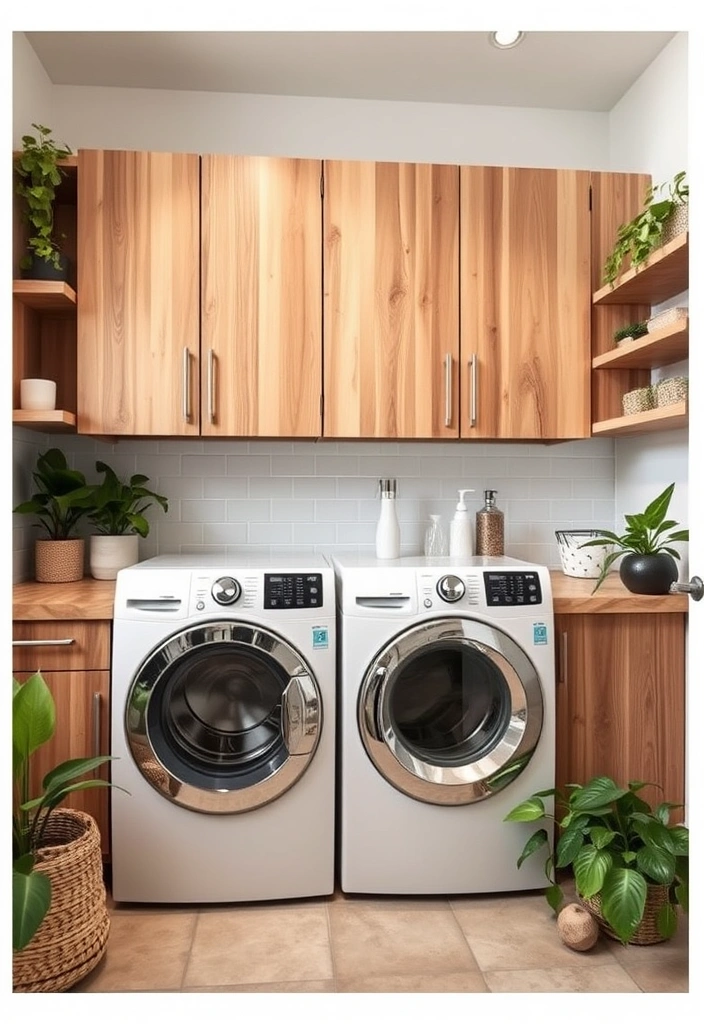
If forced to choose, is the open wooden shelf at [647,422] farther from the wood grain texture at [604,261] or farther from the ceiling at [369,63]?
the ceiling at [369,63]

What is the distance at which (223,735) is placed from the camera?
226 cm

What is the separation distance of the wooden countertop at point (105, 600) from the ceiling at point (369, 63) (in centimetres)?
184

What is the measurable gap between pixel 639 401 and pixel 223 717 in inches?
65.0

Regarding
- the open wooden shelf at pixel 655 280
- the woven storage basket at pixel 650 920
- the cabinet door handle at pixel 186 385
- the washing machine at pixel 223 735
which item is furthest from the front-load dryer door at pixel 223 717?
the open wooden shelf at pixel 655 280

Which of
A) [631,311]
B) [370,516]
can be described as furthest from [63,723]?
[631,311]

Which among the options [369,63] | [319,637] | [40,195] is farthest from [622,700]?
[40,195]

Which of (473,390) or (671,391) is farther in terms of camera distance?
(473,390)

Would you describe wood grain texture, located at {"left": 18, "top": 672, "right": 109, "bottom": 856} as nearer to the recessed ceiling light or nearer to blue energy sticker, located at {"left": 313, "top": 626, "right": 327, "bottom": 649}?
blue energy sticker, located at {"left": 313, "top": 626, "right": 327, "bottom": 649}

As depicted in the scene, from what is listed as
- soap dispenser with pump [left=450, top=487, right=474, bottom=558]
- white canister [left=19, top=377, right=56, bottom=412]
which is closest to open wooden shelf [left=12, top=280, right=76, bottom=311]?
white canister [left=19, top=377, right=56, bottom=412]

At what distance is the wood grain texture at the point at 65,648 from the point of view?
7.36 ft

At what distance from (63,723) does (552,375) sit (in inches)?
78.0

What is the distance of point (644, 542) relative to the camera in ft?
7.95

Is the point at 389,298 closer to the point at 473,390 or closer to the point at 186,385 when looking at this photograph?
the point at 473,390
